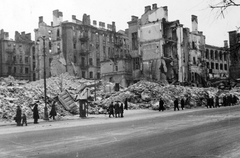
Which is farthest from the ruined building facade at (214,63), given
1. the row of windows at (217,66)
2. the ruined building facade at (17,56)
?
the ruined building facade at (17,56)

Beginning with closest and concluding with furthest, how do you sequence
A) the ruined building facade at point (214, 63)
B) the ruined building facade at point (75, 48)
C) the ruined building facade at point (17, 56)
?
the ruined building facade at point (75, 48) < the ruined building facade at point (17, 56) < the ruined building facade at point (214, 63)

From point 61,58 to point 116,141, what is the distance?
5195 centimetres

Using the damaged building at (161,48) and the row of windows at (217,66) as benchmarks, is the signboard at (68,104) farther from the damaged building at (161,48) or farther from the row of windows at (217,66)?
the row of windows at (217,66)

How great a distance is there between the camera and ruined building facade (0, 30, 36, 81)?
2884 inches

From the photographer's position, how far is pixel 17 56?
7594 cm

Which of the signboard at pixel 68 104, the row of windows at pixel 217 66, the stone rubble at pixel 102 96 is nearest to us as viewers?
the stone rubble at pixel 102 96

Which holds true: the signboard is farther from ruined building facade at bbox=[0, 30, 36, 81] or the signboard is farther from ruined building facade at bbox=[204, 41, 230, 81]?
ruined building facade at bbox=[204, 41, 230, 81]

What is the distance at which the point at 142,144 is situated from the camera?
9711 mm

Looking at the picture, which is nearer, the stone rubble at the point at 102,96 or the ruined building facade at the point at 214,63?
the stone rubble at the point at 102,96

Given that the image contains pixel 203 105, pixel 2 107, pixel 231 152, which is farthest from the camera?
pixel 203 105

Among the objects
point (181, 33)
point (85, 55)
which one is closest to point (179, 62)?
point (181, 33)

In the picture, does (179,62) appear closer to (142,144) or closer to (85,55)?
(85,55)

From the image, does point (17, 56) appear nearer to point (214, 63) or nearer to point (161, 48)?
point (161, 48)

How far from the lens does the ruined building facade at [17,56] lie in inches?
2884
